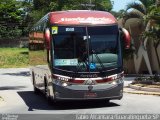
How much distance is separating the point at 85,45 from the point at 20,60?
47642 millimetres

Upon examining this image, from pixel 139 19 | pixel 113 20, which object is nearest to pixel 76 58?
pixel 113 20

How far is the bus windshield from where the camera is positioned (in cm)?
1641

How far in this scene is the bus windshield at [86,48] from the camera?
53.8 ft

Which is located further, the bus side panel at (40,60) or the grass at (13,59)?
the grass at (13,59)

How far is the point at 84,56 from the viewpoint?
54.1ft

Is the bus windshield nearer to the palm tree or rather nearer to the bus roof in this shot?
the bus roof

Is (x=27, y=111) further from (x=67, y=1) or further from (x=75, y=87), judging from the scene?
(x=67, y=1)

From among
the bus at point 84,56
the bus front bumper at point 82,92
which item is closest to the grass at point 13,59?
the bus at point 84,56

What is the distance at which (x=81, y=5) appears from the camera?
4462 cm

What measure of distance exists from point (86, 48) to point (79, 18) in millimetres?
1228

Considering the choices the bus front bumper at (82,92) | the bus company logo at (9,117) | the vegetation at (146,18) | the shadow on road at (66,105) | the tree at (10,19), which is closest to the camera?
the bus company logo at (9,117)

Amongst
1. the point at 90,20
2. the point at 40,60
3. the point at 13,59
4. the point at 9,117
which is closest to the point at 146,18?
the point at 40,60

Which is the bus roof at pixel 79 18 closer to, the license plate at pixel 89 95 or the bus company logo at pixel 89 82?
the bus company logo at pixel 89 82

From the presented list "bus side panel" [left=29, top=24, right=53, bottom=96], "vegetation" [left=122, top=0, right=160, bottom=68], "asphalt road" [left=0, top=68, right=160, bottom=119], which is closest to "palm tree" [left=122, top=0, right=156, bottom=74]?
"vegetation" [left=122, top=0, right=160, bottom=68]
